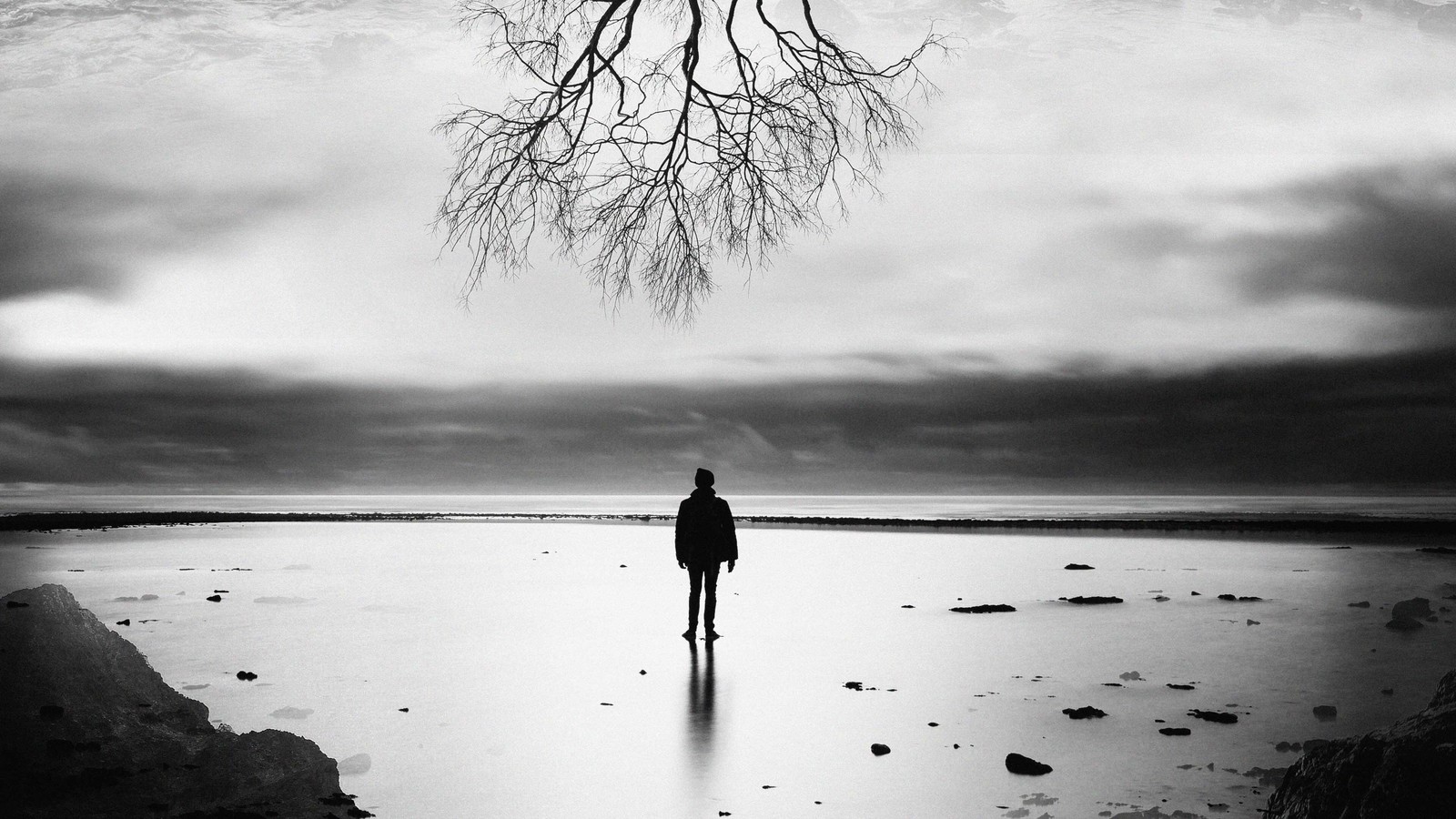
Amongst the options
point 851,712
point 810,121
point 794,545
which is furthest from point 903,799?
point 794,545

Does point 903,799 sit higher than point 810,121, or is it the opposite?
point 810,121

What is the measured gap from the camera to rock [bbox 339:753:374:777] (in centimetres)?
652

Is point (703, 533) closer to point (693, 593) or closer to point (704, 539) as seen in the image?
point (704, 539)

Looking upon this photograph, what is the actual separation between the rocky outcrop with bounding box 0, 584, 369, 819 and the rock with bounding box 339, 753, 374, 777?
170 millimetres

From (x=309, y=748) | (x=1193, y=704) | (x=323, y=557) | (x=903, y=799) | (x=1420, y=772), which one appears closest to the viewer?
(x=1420, y=772)

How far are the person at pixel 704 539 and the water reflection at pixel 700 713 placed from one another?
90 cm

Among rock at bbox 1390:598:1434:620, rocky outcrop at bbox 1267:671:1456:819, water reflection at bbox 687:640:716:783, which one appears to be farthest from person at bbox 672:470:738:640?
rock at bbox 1390:598:1434:620

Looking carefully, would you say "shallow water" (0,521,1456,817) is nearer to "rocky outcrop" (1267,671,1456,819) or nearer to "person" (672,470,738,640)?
"person" (672,470,738,640)

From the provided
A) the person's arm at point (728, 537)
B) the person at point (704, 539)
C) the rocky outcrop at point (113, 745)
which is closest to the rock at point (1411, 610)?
the person's arm at point (728, 537)

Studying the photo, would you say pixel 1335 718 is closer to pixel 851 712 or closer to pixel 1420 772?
pixel 851 712

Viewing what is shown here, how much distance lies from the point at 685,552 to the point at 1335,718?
22.6 ft

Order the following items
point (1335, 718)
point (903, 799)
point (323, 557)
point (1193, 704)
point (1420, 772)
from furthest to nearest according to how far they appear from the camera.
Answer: point (323, 557), point (1193, 704), point (1335, 718), point (903, 799), point (1420, 772)

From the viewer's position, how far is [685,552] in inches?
487

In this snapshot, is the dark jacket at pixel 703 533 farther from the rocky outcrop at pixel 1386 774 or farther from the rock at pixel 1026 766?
the rocky outcrop at pixel 1386 774
